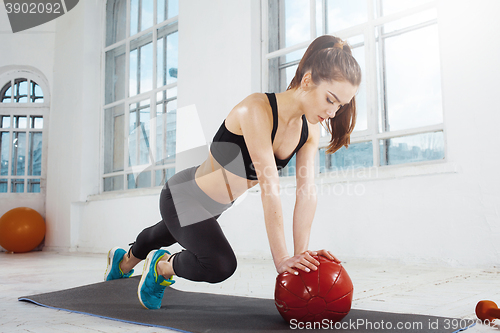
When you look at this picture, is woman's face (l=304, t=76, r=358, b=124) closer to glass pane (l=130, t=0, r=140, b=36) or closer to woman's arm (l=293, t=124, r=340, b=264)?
woman's arm (l=293, t=124, r=340, b=264)

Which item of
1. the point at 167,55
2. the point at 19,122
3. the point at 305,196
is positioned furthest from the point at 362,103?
the point at 19,122

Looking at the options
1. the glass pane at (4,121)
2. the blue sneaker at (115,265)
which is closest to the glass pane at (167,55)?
the glass pane at (4,121)

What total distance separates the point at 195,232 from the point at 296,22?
341cm

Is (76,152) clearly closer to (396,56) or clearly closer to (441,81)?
(396,56)

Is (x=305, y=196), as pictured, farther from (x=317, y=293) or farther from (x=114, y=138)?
(x=114, y=138)

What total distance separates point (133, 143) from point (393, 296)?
478 cm

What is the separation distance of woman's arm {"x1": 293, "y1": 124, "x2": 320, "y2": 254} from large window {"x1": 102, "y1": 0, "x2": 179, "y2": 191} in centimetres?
376

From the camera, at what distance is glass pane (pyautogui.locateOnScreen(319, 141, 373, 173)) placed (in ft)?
12.2

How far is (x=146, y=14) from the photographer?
5.98 metres

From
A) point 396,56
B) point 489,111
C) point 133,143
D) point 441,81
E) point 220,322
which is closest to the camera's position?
point 220,322

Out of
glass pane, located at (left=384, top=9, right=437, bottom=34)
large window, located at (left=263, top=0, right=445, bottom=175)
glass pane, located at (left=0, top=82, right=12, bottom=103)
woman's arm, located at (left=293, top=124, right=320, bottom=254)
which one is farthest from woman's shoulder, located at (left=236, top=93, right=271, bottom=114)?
glass pane, located at (left=0, top=82, right=12, bottom=103)

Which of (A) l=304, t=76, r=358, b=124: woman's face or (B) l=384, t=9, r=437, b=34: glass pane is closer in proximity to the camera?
(A) l=304, t=76, r=358, b=124: woman's face

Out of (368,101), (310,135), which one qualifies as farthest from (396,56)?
(310,135)

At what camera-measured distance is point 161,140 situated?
5.53 meters
